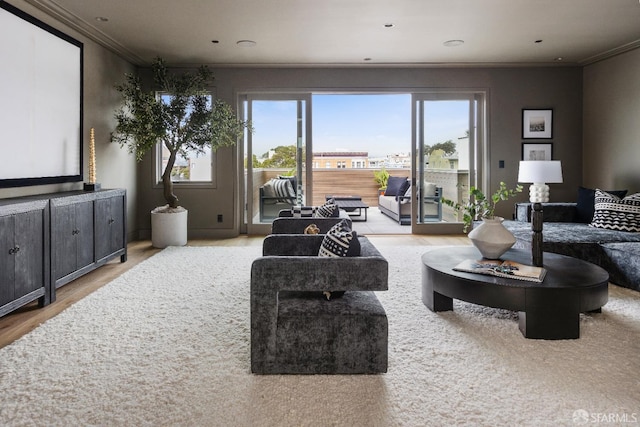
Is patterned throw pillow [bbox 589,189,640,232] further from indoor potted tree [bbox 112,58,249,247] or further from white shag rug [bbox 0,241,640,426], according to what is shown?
indoor potted tree [bbox 112,58,249,247]

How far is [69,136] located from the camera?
4.64 meters

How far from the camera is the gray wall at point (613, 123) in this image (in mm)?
5750

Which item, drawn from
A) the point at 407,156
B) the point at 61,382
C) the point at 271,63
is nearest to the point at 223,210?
the point at 271,63

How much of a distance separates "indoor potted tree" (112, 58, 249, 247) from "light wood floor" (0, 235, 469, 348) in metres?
0.42

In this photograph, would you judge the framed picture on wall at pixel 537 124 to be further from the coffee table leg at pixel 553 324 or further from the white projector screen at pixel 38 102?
the white projector screen at pixel 38 102

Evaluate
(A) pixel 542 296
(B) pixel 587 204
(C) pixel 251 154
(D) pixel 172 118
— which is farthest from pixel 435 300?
(C) pixel 251 154

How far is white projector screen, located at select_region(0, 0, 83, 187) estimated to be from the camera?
11.9ft

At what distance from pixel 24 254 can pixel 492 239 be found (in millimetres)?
3409

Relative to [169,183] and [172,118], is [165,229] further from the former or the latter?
[172,118]

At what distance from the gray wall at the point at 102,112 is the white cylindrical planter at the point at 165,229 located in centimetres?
71

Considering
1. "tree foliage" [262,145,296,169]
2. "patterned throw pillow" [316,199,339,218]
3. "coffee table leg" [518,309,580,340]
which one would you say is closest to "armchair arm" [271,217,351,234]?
"patterned throw pillow" [316,199,339,218]

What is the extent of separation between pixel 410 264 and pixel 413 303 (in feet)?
4.73

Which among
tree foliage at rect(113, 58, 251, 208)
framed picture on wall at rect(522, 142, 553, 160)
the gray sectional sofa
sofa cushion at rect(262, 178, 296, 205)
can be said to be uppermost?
tree foliage at rect(113, 58, 251, 208)

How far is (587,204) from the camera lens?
5.16 m
